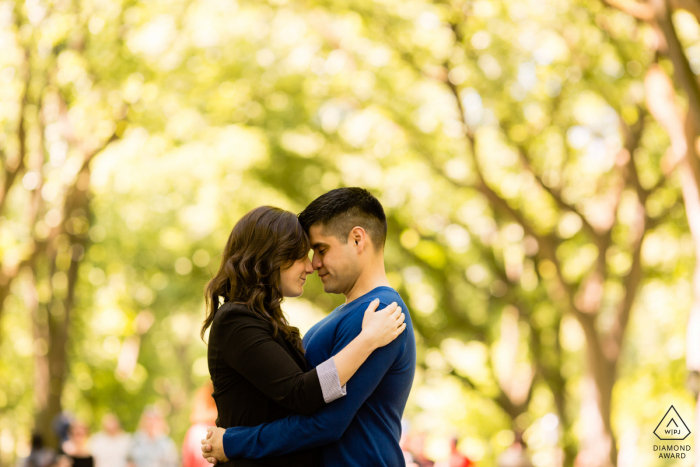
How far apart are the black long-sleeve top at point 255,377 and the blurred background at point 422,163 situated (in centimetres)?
589

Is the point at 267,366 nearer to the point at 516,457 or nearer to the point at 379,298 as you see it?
the point at 379,298

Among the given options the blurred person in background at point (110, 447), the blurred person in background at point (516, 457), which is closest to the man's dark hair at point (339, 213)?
the blurred person in background at point (516, 457)

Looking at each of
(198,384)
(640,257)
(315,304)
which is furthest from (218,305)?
(198,384)

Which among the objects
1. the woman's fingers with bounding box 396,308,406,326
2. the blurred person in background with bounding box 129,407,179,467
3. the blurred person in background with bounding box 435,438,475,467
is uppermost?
the woman's fingers with bounding box 396,308,406,326

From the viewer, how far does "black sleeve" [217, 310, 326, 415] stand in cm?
320

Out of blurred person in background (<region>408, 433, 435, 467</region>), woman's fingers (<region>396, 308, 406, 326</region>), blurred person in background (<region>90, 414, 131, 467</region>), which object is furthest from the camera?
blurred person in background (<region>90, 414, 131, 467</region>)

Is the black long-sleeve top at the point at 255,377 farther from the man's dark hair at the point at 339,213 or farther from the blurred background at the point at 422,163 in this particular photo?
the blurred background at the point at 422,163

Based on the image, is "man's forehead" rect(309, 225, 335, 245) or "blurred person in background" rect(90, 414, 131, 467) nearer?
"man's forehead" rect(309, 225, 335, 245)

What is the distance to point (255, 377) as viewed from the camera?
324 centimetres

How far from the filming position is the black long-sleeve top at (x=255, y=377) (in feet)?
10.5

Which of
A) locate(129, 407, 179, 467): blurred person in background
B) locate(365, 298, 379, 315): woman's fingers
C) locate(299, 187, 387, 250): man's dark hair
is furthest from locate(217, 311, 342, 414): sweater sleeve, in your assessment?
locate(129, 407, 179, 467): blurred person in background

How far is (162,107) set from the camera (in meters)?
14.0

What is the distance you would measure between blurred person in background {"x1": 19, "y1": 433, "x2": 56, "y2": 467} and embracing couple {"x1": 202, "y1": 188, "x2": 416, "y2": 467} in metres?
8.64

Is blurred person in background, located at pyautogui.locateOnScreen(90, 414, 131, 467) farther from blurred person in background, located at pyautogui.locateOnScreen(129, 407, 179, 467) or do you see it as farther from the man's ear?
the man's ear
